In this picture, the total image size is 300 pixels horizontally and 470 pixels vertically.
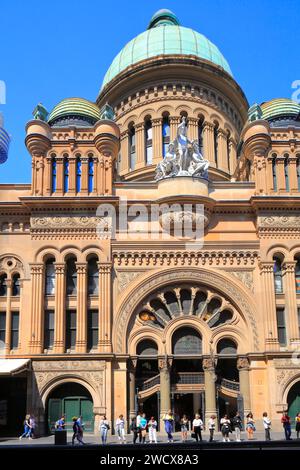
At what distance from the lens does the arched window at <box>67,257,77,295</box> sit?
115ft

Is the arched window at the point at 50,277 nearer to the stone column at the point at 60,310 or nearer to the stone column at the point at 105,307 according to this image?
the stone column at the point at 60,310

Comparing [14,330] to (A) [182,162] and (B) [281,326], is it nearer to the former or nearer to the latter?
(A) [182,162]

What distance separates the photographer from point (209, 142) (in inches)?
1905

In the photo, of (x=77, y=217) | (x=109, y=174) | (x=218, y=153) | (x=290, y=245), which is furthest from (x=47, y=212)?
(x=218, y=153)

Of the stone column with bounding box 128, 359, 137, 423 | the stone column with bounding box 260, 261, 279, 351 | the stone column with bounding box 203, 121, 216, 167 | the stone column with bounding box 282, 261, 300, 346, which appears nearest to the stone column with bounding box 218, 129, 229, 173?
the stone column with bounding box 203, 121, 216, 167

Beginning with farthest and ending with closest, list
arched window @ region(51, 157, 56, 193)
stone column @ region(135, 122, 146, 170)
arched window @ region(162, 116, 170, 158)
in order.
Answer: arched window @ region(162, 116, 170, 158)
stone column @ region(135, 122, 146, 170)
arched window @ region(51, 157, 56, 193)

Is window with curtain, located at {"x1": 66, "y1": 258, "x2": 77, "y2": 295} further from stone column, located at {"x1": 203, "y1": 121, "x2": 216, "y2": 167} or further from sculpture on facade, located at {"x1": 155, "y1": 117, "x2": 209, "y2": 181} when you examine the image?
stone column, located at {"x1": 203, "y1": 121, "x2": 216, "y2": 167}

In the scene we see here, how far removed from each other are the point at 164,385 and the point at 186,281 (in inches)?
252

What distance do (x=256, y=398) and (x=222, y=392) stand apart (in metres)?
2.18

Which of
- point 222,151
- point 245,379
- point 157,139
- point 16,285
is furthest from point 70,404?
point 222,151

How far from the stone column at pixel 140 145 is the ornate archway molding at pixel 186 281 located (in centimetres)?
1446

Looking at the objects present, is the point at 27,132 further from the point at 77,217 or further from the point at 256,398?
the point at 256,398

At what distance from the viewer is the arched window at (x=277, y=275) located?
3553cm

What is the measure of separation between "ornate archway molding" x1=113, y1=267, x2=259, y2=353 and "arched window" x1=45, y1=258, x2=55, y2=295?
14.5 ft
